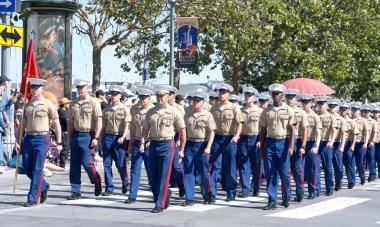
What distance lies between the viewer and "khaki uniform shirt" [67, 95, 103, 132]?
1669 cm

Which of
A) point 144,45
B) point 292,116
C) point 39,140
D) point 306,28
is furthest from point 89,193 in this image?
point 306,28

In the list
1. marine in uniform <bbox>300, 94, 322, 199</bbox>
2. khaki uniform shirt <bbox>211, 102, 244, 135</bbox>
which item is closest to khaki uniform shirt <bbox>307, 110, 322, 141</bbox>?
marine in uniform <bbox>300, 94, 322, 199</bbox>

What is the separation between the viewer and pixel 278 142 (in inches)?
646

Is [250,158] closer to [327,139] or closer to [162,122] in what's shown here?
[327,139]

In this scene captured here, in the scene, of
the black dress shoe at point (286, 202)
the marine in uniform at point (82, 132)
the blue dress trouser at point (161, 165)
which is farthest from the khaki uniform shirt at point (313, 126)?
the marine in uniform at point (82, 132)

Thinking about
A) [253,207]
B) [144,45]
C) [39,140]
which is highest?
[144,45]

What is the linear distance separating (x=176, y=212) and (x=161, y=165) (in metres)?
0.77

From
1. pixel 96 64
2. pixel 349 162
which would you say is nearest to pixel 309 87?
pixel 96 64

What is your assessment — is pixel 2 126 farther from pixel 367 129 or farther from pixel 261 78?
pixel 261 78

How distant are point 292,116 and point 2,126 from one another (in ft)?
24.9

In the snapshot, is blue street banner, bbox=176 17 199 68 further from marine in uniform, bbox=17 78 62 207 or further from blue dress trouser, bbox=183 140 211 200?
marine in uniform, bbox=17 78 62 207

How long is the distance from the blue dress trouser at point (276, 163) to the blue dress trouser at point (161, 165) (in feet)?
5.97

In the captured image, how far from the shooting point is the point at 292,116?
54.6ft

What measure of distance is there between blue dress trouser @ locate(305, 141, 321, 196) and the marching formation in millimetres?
18
